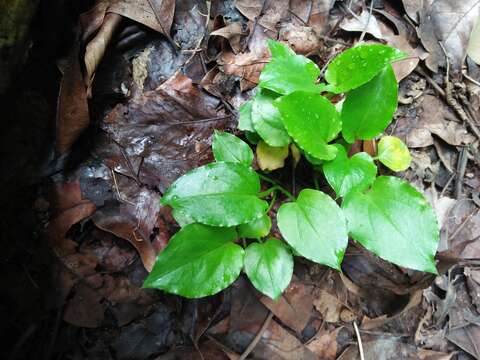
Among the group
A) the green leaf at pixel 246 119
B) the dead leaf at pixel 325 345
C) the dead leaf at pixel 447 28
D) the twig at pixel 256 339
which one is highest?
the dead leaf at pixel 447 28

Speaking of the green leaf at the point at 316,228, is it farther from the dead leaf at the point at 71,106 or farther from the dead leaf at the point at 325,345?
the dead leaf at the point at 71,106

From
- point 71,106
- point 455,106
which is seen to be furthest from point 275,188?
point 455,106

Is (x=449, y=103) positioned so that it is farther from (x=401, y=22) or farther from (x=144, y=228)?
(x=144, y=228)

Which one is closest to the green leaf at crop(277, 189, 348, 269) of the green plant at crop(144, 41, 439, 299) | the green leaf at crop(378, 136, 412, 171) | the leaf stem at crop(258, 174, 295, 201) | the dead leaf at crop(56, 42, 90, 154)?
the green plant at crop(144, 41, 439, 299)

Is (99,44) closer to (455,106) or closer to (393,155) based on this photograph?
(393,155)

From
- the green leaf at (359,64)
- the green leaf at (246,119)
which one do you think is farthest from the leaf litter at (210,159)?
the green leaf at (359,64)

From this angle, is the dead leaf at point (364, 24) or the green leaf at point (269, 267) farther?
the dead leaf at point (364, 24)

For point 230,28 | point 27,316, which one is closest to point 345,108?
point 230,28
